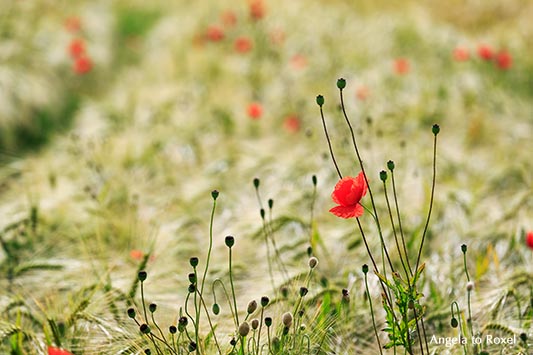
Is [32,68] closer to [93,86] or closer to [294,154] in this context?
[93,86]

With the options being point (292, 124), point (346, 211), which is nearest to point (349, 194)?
point (346, 211)

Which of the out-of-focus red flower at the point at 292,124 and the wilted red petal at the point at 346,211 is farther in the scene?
the out-of-focus red flower at the point at 292,124

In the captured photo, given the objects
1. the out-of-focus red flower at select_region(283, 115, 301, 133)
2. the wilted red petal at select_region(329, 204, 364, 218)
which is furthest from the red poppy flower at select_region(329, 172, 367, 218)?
the out-of-focus red flower at select_region(283, 115, 301, 133)

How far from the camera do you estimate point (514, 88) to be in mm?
4090

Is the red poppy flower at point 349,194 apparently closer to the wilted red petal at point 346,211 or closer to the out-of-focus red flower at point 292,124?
the wilted red petal at point 346,211

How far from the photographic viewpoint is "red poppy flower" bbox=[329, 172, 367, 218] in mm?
1455

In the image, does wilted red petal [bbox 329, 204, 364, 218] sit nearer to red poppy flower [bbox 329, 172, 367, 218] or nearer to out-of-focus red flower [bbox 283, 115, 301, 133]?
red poppy flower [bbox 329, 172, 367, 218]

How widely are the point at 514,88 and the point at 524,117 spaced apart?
1.58 ft

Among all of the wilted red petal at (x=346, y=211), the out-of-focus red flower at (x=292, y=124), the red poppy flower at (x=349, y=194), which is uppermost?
the out-of-focus red flower at (x=292, y=124)

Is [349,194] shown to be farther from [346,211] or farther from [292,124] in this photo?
[292,124]

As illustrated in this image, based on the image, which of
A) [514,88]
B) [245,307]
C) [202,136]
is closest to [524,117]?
[514,88]

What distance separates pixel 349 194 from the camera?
146cm

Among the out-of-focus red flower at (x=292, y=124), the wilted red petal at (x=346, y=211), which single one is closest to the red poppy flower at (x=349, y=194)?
the wilted red petal at (x=346, y=211)

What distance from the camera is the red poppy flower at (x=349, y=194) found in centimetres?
146
